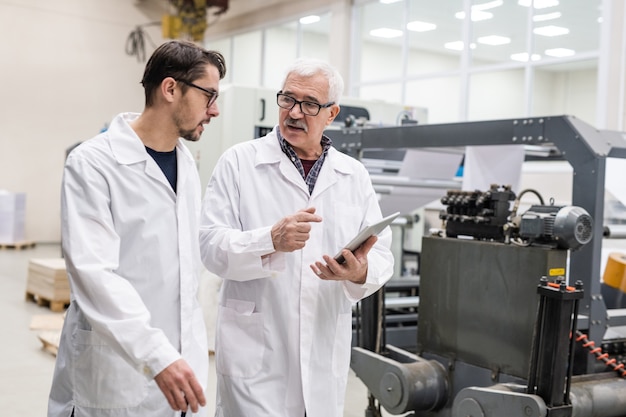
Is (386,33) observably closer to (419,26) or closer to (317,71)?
(419,26)

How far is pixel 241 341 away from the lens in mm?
2035

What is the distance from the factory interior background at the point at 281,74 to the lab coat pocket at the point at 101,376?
7.66ft

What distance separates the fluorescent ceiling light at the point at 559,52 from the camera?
7.49 metres

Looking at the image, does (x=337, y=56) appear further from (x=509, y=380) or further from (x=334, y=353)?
(x=334, y=353)

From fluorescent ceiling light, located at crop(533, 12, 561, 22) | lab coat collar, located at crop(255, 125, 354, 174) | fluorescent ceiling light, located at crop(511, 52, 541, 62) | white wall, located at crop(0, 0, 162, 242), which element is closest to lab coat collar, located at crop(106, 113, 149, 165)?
lab coat collar, located at crop(255, 125, 354, 174)

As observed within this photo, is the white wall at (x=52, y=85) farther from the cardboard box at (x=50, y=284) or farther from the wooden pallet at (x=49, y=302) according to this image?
the cardboard box at (x=50, y=284)

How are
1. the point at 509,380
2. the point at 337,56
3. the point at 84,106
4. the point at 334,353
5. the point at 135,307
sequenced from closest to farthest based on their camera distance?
1. the point at 135,307
2. the point at 334,353
3. the point at 509,380
4. the point at 337,56
5. the point at 84,106

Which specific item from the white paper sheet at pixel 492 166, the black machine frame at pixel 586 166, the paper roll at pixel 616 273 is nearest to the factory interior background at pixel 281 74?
the black machine frame at pixel 586 166

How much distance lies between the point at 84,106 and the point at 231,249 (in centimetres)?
1120

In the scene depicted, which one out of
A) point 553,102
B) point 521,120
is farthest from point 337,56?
point 521,120

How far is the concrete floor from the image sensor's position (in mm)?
3877

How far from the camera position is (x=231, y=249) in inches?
75.9

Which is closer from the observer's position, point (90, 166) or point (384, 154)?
point (90, 166)

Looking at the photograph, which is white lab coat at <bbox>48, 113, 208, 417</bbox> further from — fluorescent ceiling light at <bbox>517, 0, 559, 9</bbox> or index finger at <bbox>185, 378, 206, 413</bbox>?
fluorescent ceiling light at <bbox>517, 0, 559, 9</bbox>
